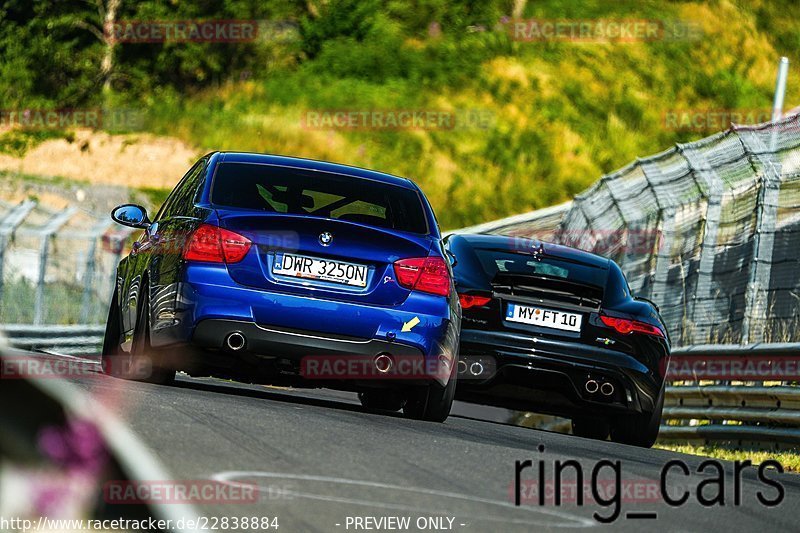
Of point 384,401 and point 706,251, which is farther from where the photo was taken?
point 706,251

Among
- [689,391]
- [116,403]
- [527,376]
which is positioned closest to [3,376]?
[116,403]

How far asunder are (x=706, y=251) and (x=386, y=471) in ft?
29.6

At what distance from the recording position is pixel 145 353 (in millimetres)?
9836

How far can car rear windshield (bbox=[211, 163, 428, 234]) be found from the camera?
9867mm

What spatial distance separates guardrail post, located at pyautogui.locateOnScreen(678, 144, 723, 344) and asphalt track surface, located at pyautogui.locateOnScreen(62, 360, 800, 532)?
5655 mm

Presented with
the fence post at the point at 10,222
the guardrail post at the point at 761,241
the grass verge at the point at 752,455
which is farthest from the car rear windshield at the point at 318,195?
the fence post at the point at 10,222

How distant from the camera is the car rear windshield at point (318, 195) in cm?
987

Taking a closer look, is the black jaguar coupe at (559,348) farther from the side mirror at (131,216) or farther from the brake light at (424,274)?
the side mirror at (131,216)

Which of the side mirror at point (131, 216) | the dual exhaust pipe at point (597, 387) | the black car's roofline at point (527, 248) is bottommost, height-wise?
the dual exhaust pipe at point (597, 387)

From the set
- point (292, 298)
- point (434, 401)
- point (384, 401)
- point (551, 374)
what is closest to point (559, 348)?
point (551, 374)

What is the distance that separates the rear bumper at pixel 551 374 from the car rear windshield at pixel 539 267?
52 centimetres

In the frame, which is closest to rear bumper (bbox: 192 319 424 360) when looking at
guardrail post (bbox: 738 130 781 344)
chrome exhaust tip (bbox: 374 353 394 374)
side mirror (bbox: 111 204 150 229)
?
chrome exhaust tip (bbox: 374 353 394 374)

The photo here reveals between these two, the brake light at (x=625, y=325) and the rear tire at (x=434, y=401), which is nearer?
the rear tire at (x=434, y=401)

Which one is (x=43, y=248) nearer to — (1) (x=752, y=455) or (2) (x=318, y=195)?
(2) (x=318, y=195)
